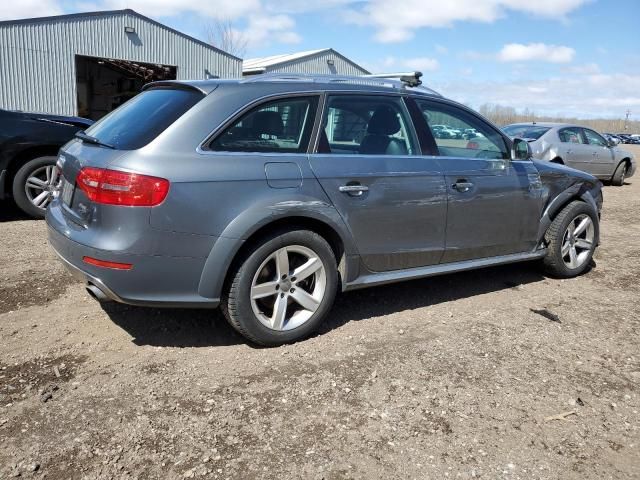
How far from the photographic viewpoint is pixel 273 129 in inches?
135

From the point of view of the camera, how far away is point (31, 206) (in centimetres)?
668

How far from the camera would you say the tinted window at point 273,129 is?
3.26m

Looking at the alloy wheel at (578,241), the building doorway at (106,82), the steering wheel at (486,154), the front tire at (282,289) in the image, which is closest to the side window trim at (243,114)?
the front tire at (282,289)

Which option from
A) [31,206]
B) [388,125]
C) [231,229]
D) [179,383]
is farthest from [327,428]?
[31,206]

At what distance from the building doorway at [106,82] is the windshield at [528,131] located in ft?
55.1

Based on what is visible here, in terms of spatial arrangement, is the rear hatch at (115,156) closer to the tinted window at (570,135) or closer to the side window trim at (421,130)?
the side window trim at (421,130)

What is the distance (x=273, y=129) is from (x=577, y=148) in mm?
10976

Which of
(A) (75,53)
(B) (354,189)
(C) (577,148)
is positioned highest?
(A) (75,53)

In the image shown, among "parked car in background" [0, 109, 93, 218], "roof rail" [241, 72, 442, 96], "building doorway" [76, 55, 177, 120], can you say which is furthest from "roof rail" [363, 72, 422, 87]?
"building doorway" [76, 55, 177, 120]

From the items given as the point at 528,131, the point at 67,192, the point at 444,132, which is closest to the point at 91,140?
the point at 67,192

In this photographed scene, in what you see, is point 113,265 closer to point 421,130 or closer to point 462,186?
point 421,130

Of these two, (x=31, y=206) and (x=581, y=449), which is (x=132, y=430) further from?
(x=31, y=206)

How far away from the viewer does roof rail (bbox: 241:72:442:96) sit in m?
3.68

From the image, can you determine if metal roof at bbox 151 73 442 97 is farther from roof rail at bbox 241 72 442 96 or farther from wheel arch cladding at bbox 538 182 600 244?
wheel arch cladding at bbox 538 182 600 244
